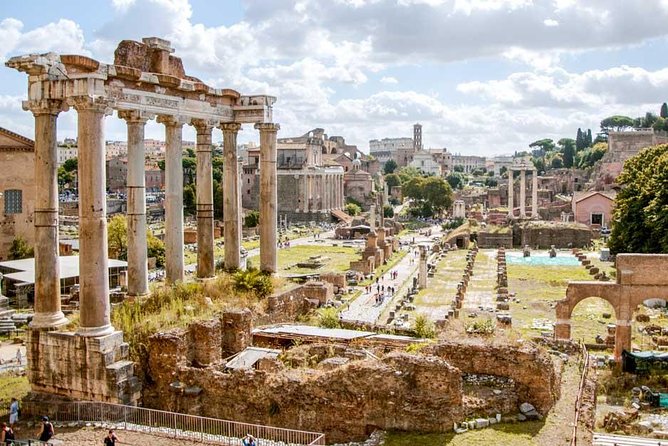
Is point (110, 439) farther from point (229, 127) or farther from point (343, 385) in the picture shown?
point (229, 127)

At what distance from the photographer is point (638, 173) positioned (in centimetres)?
4675

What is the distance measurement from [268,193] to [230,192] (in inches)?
43.6

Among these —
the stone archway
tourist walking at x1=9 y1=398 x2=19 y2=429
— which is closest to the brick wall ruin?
tourist walking at x1=9 y1=398 x2=19 y2=429

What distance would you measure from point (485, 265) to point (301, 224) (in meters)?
52.0

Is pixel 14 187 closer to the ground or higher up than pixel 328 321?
higher up

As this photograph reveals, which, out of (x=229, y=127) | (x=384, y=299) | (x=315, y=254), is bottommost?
(x=384, y=299)

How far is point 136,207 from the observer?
17.4m

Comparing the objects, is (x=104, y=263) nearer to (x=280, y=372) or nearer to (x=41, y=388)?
(x=41, y=388)

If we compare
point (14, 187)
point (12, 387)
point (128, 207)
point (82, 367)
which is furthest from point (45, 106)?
point (14, 187)

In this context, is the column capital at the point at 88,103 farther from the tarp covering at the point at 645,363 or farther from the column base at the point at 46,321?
the tarp covering at the point at 645,363

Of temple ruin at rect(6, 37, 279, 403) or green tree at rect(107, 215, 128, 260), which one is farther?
green tree at rect(107, 215, 128, 260)

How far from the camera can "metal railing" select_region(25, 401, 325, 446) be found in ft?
44.2

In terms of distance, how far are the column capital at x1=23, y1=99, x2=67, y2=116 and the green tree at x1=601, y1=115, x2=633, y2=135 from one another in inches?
6571

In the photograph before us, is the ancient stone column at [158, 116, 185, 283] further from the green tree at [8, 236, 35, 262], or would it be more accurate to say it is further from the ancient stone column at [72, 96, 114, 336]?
the green tree at [8, 236, 35, 262]
